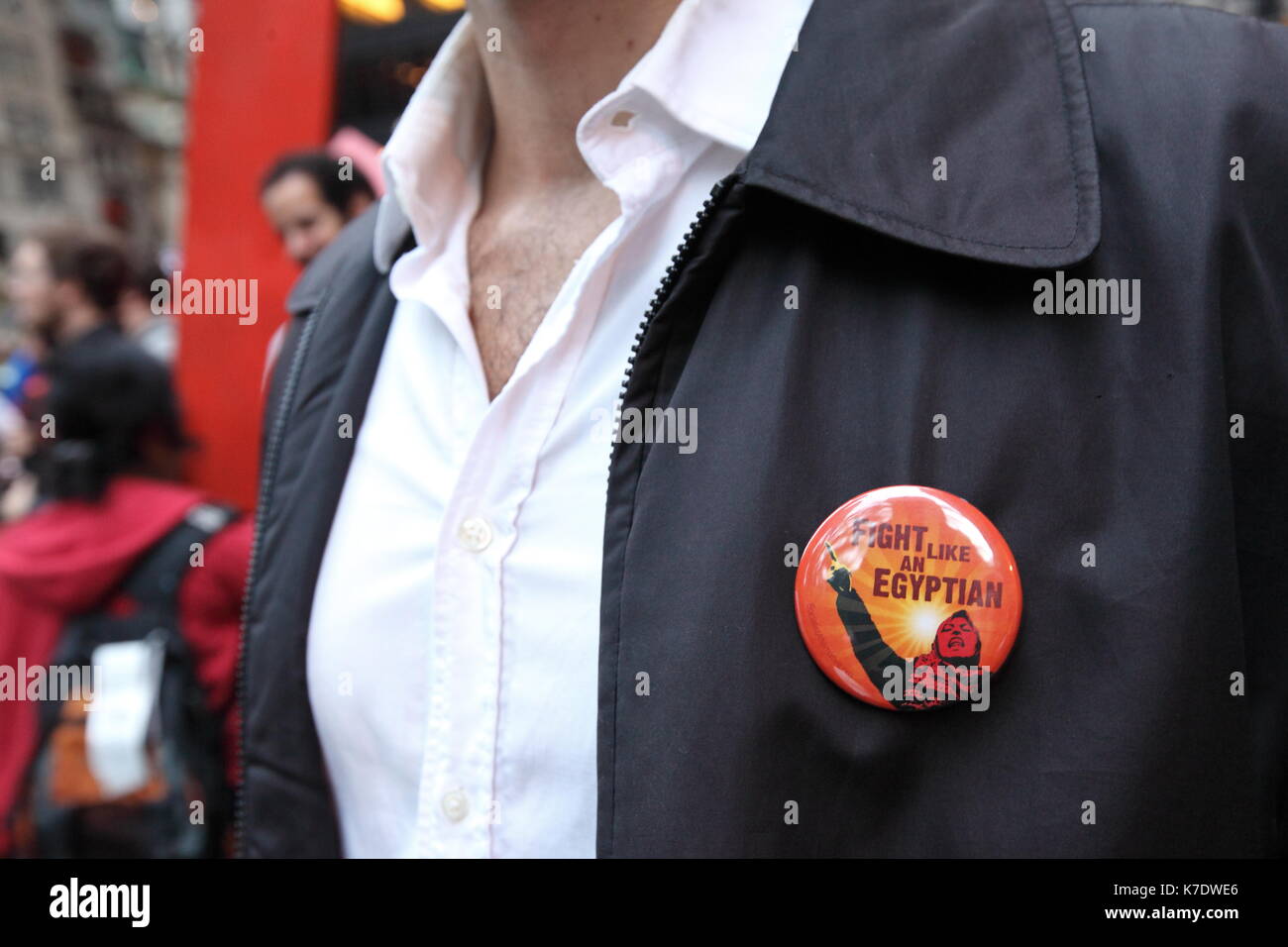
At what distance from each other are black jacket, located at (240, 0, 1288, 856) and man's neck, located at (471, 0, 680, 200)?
28cm

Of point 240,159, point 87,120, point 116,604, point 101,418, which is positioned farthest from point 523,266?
point 87,120

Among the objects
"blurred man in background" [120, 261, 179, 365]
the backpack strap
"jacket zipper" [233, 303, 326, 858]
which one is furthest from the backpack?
"blurred man in background" [120, 261, 179, 365]

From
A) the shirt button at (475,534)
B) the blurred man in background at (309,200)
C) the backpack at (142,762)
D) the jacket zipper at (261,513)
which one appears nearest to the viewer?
the shirt button at (475,534)

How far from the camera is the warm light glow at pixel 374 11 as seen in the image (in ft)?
21.4

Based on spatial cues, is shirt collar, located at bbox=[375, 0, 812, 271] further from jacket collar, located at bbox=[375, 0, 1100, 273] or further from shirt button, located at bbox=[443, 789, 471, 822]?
shirt button, located at bbox=[443, 789, 471, 822]

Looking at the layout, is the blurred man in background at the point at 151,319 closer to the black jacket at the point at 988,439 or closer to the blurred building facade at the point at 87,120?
the black jacket at the point at 988,439

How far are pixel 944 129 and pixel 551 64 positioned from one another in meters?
0.52

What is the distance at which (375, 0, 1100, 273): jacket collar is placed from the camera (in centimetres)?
96

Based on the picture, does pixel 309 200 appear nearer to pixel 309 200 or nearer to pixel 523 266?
pixel 309 200

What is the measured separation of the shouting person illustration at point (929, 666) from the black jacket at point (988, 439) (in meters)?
0.03

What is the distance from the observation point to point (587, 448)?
1098 mm

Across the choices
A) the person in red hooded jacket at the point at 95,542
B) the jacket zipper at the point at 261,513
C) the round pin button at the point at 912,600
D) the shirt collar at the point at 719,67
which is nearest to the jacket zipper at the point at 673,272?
the shirt collar at the point at 719,67

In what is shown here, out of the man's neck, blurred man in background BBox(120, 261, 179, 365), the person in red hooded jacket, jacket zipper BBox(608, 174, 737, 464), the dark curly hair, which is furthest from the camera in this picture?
blurred man in background BBox(120, 261, 179, 365)

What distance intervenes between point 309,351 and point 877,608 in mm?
939
